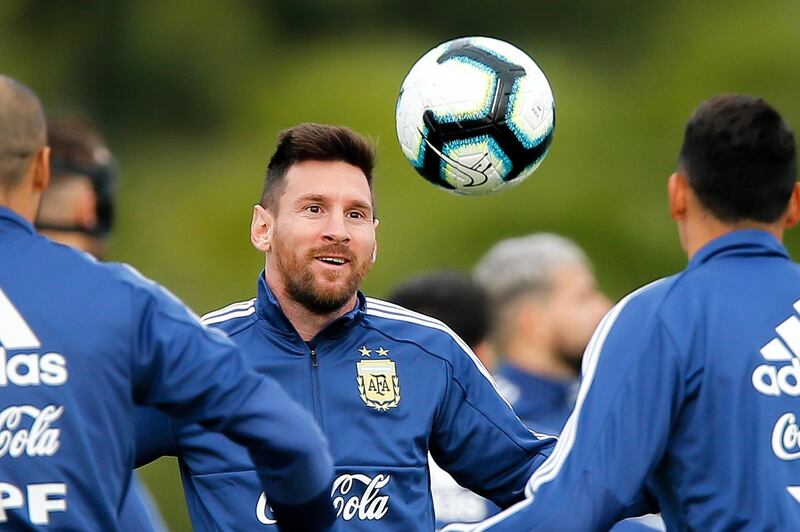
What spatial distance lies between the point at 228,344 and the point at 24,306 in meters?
0.51

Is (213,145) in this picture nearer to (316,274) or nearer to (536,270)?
(536,270)

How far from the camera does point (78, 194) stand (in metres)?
6.81

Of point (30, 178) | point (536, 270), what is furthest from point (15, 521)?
point (536, 270)

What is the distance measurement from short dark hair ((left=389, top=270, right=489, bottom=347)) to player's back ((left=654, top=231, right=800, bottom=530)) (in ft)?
9.07

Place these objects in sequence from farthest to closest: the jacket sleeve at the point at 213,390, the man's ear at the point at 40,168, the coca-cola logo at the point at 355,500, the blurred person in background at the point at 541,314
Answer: the blurred person in background at the point at 541,314 → the coca-cola logo at the point at 355,500 → the man's ear at the point at 40,168 → the jacket sleeve at the point at 213,390

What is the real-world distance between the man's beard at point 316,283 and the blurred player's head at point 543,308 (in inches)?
105

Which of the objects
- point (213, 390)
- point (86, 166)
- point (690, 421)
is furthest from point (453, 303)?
point (213, 390)

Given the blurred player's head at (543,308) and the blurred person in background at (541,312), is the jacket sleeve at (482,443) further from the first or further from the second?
the blurred player's head at (543,308)

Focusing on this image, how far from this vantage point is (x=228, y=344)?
4.34 meters

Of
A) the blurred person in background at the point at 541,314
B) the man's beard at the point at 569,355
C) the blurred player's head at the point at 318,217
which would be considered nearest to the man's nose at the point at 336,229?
the blurred player's head at the point at 318,217

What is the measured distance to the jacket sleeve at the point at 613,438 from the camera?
4406 mm

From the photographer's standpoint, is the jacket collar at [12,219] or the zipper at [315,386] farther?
the zipper at [315,386]

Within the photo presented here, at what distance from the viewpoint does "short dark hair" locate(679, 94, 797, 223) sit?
4.64 m

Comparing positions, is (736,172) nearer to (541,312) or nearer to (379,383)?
(379,383)
